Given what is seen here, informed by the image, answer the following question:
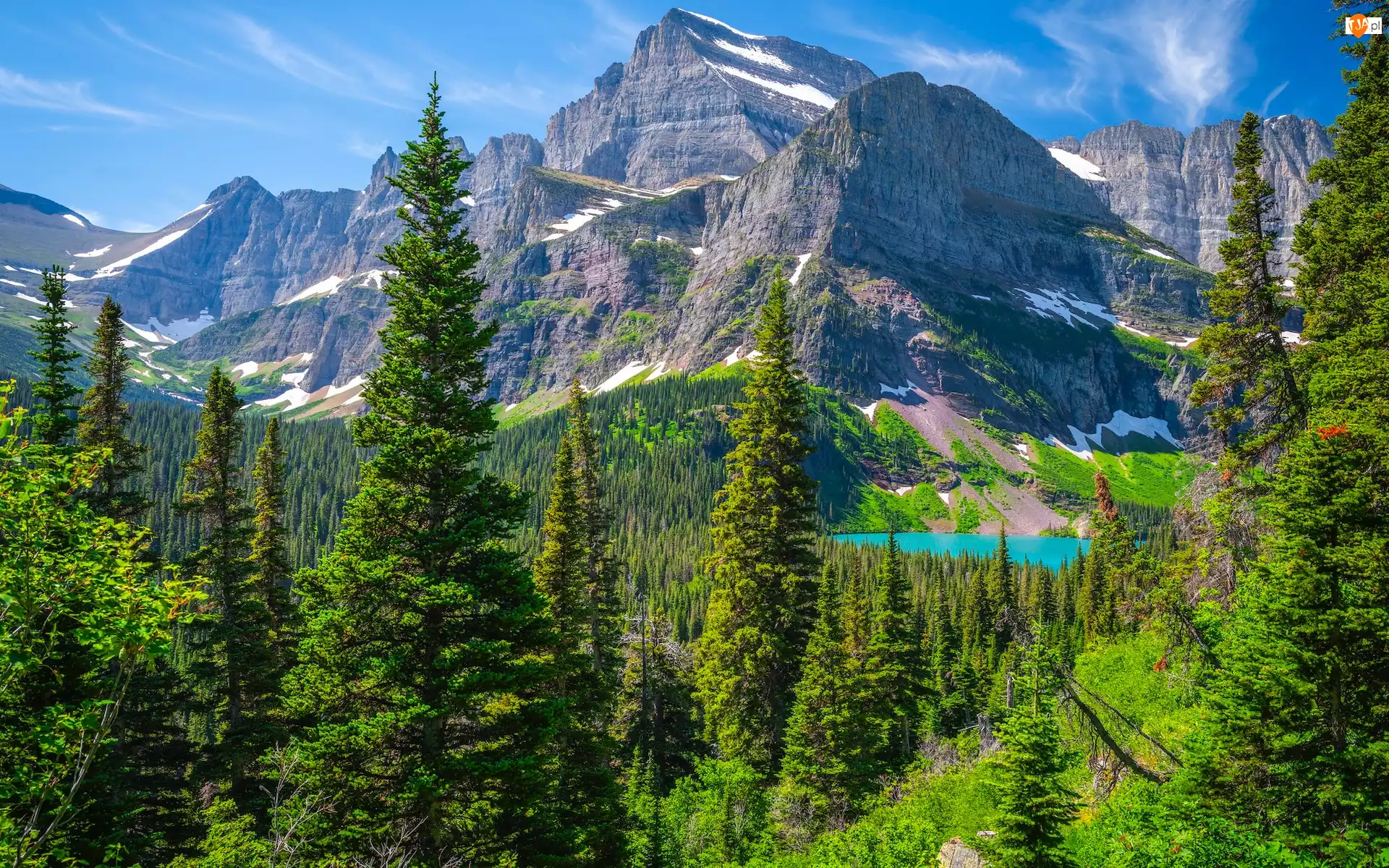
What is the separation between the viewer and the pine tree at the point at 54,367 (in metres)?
21.1

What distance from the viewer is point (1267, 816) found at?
43.7 ft

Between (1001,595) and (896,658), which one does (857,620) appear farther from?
(1001,595)

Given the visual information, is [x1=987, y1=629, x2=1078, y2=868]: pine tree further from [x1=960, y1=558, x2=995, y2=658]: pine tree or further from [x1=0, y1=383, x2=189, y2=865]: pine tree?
[x1=960, y1=558, x2=995, y2=658]: pine tree

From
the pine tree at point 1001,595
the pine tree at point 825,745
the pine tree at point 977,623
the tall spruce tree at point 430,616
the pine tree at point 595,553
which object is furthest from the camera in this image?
the pine tree at point 977,623

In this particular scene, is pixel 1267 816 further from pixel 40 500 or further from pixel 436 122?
pixel 436 122

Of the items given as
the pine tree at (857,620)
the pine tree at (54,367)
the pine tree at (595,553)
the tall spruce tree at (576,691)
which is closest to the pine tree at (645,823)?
the tall spruce tree at (576,691)

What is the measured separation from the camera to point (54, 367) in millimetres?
22766

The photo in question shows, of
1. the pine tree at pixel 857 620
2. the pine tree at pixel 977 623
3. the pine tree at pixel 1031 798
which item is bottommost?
the pine tree at pixel 977 623

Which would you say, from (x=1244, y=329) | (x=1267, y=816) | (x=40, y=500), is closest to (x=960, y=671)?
(x=1244, y=329)

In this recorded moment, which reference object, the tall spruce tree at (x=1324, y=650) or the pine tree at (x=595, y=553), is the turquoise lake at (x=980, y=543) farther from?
the tall spruce tree at (x=1324, y=650)

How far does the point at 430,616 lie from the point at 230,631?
17425mm

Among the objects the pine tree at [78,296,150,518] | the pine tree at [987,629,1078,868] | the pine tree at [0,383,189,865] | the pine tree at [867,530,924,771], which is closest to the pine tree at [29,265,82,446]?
the pine tree at [78,296,150,518]

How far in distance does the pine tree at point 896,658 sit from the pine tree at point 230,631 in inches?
1099

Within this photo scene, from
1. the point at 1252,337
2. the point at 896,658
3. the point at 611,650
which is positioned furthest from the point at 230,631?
the point at 1252,337
